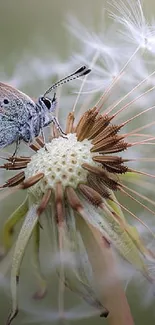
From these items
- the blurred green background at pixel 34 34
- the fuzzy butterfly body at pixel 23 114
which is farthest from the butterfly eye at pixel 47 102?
the blurred green background at pixel 34 34

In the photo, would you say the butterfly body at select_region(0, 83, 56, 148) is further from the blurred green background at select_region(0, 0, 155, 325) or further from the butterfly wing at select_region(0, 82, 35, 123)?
the blurred green background at select_region(0, 0, 155, 325)

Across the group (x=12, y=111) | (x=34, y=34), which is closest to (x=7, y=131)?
(x=12, y=111)

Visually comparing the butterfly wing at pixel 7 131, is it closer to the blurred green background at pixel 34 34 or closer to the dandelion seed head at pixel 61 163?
the dandelion seed head at pixel 61 163

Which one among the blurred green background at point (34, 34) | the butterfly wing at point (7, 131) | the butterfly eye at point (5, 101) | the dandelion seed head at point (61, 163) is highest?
the blurred green background at point (34, 34)

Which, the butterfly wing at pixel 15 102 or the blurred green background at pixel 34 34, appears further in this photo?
the blurred green background at pixel 34 34

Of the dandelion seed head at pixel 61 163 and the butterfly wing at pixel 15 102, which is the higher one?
the butterfly wing at pixel 15 102

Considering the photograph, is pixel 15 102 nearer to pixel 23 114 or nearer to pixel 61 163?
pixel 23 114

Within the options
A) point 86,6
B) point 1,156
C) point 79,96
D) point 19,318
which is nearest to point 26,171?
point 1,156
